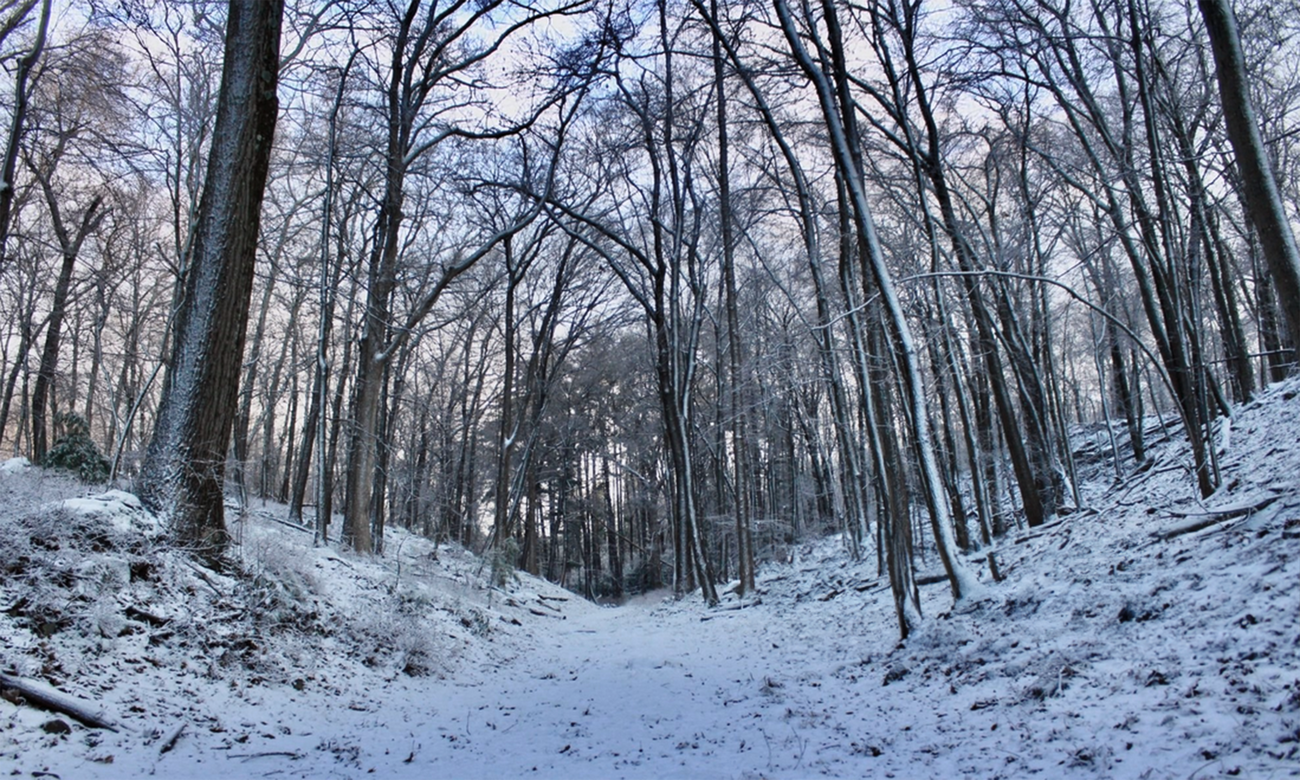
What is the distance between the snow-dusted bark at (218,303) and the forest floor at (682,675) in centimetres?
35

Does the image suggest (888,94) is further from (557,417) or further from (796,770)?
(557,417)

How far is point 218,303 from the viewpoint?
5.59 m

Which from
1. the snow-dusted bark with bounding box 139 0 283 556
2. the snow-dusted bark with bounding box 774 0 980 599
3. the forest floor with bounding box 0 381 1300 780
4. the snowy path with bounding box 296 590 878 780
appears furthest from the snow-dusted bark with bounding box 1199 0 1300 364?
the snow-dusted bark with bounding box 139 0 283 556

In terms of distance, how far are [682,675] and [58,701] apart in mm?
5003

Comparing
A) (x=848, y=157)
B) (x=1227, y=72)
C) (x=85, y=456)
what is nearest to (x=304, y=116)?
(x=85, y=456)

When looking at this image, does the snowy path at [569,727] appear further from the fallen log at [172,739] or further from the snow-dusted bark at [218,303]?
the snow-dusted bark at [218,303]

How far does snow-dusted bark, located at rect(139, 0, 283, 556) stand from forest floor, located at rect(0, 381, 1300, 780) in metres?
0.35

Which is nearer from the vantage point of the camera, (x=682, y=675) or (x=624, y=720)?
(x=624, y=720)

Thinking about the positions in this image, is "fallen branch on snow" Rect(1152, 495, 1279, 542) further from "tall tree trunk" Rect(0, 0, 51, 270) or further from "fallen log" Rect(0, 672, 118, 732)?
"tall tree trunk" Rect(0, 0, 51, 270)

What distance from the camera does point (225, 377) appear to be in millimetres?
5629

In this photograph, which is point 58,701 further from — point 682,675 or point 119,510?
point 682,675

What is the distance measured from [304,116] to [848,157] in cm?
1115

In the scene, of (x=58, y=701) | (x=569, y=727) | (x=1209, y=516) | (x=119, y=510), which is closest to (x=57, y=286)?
(x=119, y=510)

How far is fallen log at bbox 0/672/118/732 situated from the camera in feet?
9.55
